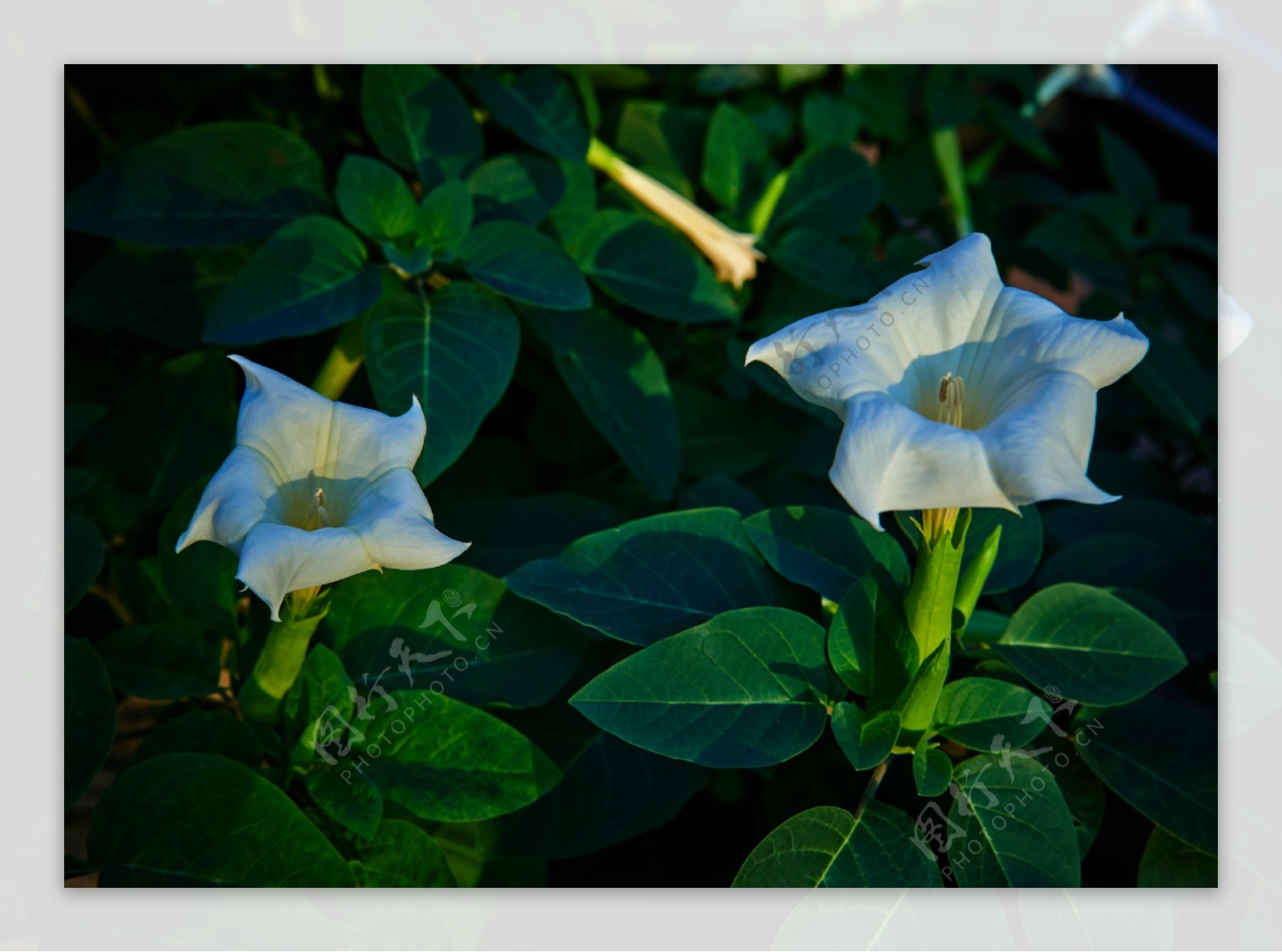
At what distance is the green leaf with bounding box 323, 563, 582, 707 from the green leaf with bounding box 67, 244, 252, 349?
44 centimetres

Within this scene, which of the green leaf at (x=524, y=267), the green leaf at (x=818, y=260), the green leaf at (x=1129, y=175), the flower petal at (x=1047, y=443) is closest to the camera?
the flower petal at (x=1047, y=443)

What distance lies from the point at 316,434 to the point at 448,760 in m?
0.28

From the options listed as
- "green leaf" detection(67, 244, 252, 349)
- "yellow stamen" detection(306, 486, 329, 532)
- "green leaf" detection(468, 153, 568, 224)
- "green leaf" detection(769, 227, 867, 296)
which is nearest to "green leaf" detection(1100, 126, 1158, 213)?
"green leaf" detection(769, 227, 867, 296)

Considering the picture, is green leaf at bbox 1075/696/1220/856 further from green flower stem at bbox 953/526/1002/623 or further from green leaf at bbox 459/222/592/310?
green leaf at bbox 459/222/592/310

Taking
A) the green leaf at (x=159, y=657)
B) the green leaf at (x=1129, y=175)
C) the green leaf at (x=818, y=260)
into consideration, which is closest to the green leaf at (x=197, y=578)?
the green leaf at (x=159, y=657)

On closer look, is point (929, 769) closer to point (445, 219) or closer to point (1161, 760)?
point (1161, 760)

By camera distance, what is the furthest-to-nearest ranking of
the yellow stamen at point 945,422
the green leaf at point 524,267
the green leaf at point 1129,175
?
the green leaf at point 1129,175
the green leaf at point 524,267
the yellow stamen at point 945,422

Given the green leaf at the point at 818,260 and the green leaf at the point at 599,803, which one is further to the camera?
the green leaf at the point at 818,260

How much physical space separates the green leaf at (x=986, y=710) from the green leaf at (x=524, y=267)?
472mm

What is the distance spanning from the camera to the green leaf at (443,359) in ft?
3.01

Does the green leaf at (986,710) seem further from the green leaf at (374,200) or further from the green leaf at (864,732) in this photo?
the green leaf at (374,200)

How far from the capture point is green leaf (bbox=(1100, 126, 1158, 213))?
1.62 m

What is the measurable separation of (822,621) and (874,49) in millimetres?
1036

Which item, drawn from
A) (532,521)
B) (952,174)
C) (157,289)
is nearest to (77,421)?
(157,289)
